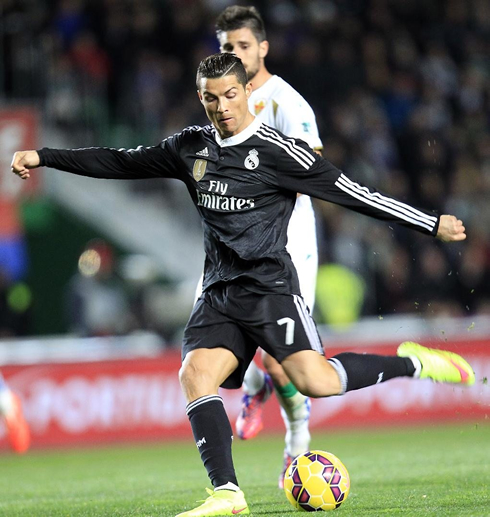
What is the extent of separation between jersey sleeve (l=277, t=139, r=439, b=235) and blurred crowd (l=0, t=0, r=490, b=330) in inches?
301

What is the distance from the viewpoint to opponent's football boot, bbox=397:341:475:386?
231 inches

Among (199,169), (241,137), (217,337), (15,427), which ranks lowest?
(15,427)

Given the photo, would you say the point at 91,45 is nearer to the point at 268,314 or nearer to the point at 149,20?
the point at 149,20

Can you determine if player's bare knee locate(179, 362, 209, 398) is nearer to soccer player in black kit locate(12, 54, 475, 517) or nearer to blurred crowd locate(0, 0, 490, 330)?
soccer player in black kit locate(12, 54, 475, 517)

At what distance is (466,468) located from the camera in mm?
7465

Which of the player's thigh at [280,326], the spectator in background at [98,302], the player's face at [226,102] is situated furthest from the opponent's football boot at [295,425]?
the spectator in background at [98,302]

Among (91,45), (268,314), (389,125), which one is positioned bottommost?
(268,314)

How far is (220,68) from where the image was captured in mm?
5348

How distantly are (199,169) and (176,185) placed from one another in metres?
9.33

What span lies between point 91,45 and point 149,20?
1.10 metres

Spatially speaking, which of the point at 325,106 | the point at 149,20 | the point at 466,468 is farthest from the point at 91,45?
the point at 466,468

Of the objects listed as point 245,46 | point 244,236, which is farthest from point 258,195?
point 245,46

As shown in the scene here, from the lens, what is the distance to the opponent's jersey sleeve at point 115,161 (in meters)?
5.70

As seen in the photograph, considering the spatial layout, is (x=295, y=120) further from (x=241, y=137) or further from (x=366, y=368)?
(x=366, y=368)
